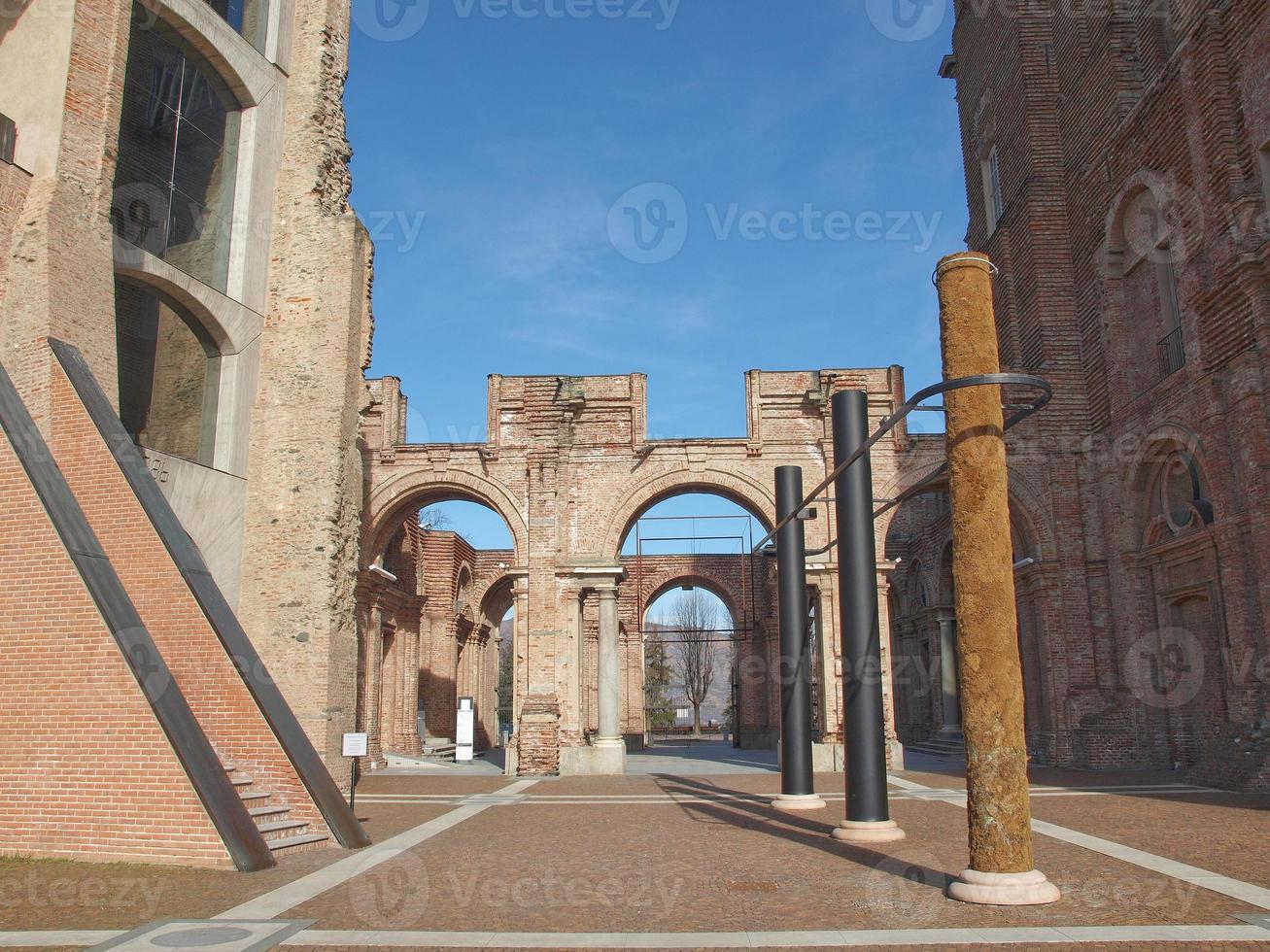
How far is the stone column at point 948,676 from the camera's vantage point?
2490 cm

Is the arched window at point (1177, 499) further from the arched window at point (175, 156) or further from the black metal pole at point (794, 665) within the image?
the arched window at point (175, 156)

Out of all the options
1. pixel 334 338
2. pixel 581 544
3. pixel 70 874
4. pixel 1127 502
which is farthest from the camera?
pixel 581 544

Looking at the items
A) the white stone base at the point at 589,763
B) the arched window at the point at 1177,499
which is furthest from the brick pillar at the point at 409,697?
the arched window at the point at 1177,499

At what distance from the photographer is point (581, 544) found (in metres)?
21.2

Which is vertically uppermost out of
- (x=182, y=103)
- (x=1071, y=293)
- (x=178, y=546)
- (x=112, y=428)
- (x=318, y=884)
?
(x=182, y=103)

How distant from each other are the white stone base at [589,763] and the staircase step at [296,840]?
1045 cm

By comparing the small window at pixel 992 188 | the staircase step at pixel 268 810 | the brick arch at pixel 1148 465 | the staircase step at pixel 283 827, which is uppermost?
the small window at pixel 992 188

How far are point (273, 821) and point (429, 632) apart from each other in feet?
63.0

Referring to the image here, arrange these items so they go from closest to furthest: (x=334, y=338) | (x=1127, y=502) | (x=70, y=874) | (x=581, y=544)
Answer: (x=70, y=874), (x=334, y=338), (x=1127, y=502), (x=581, y=544)

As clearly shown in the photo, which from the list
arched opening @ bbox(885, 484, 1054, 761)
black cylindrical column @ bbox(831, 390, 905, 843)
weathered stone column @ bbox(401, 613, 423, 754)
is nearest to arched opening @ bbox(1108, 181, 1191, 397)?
arched opening @ bbox(885, 484, 1054, 761)

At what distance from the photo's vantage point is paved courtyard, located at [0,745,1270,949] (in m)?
→ 5.78

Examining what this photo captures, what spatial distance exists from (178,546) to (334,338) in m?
6.13

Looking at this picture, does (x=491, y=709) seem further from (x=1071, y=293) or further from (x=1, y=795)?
(x=1, y=795)

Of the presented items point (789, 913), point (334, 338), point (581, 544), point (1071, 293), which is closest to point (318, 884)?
point (789, 913)
